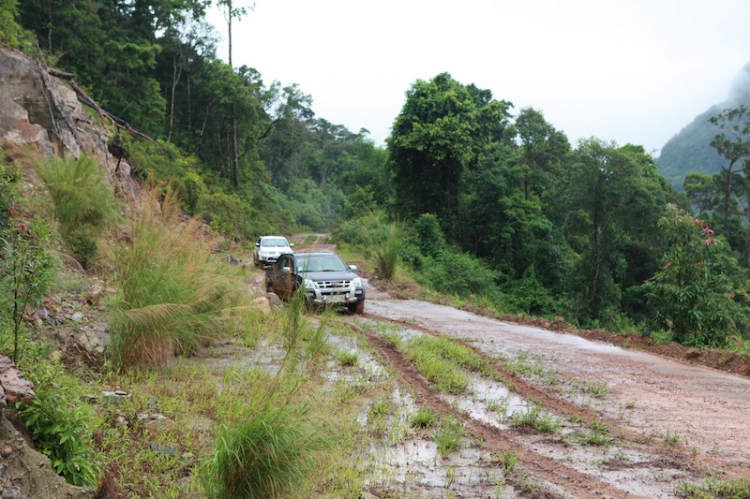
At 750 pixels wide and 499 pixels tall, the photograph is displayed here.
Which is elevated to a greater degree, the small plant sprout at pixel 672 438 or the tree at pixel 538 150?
the tree at pixel 538 150

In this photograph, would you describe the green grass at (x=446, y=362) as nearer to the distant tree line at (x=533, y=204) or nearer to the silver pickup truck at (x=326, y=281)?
the silver pickup truck at (x=326, y=281)

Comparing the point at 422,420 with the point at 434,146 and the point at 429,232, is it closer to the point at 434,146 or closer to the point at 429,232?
the point at 429,232

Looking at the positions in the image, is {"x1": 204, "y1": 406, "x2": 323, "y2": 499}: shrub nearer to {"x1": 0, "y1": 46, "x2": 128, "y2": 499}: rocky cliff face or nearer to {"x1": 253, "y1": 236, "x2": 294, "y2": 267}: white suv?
{"x1": 0, "y1": 46, "x2": 128, "y2": 499}: rocky cliff face

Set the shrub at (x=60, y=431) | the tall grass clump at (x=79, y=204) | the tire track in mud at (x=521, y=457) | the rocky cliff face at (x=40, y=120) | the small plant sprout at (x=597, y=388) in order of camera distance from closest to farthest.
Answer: the shrub at (x=60, y=431) < the tire track in mud at (x=521, y=457) < the small plant sprout at (x=597, y=388) < the tall grass clump at (x=79, y=204) < the rocky cliff face at (x=40, y=120)

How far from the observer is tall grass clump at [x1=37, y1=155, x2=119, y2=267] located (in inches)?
342

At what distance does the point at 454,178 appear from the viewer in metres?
34.8

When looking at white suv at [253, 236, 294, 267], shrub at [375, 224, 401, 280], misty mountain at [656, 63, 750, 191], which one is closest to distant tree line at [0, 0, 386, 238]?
white suv at [253, 236, 294, 267]

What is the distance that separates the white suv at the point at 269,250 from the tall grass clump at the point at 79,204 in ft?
49.1

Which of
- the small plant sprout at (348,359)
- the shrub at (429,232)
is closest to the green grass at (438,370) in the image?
the small plant sprout at (348,359)

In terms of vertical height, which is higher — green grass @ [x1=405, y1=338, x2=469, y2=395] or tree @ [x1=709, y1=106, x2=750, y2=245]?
tree @ [x1=709, y1=106, x2=750, y2=245]

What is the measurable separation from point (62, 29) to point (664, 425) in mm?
36063

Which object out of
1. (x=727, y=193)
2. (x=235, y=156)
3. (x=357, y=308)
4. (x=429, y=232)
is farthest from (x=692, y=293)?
(x=727, y=193)

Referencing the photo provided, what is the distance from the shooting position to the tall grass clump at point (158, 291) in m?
6.25

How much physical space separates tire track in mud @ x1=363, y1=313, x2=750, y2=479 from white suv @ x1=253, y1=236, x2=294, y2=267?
1648cm
